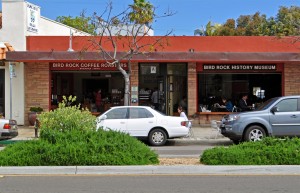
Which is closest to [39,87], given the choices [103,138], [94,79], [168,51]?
[94,79]

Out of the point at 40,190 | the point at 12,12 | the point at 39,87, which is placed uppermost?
the point at 12,12

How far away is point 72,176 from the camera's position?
376 inches

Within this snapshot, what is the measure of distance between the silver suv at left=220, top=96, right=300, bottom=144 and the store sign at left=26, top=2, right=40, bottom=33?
40.0 feet

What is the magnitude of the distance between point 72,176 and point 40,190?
→ 1.37 metres

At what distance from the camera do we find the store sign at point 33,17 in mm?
23825

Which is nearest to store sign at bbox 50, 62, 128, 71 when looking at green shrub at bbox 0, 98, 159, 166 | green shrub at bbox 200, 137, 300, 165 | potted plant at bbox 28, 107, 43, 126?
potted plant at bbox 28, 107, 43, 126

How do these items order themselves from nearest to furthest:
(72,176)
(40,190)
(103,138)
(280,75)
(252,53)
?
(40,190)
(72,176)
(103,138)
(252,53)
(280,75)

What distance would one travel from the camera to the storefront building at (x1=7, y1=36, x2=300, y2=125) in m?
23.5

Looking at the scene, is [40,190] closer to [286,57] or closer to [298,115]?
[298,115]

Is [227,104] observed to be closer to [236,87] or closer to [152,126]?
[236,87]

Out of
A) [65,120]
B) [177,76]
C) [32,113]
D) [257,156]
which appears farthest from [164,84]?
[257,156]

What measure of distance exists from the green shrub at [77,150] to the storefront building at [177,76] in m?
12.3

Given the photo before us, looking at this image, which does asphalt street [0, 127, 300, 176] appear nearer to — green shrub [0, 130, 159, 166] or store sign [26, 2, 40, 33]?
green shrub [0, 130, 159, 166]

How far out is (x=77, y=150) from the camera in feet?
33.4
